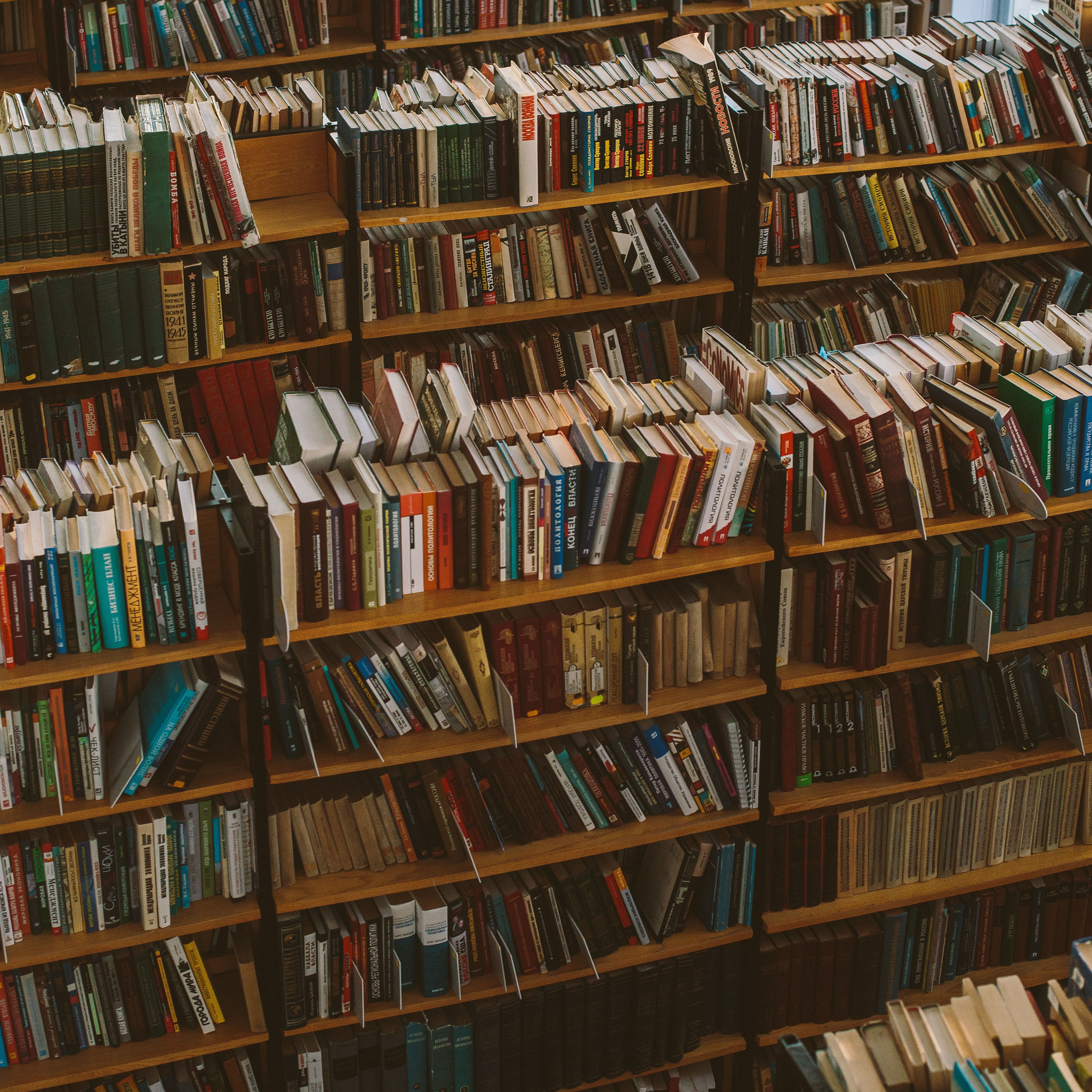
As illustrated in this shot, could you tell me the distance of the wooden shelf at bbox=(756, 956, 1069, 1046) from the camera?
3971 mm

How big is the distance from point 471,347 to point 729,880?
206cm

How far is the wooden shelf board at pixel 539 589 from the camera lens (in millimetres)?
3203

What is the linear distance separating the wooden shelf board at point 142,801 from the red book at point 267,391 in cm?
162

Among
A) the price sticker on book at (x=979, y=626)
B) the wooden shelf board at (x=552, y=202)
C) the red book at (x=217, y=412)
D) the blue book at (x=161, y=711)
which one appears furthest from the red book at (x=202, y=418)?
the price sticker on book at (x=979, y=626)

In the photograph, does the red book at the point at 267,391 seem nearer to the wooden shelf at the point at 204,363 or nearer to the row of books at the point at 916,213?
the wooden shelf at the point at 204,363

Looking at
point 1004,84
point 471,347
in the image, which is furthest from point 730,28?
point 471,347

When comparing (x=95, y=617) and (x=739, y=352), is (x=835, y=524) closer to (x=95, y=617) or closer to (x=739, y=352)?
(x=739, y=352)

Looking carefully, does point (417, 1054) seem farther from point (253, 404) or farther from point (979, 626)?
point (253, 404)

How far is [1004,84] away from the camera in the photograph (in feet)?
17.5

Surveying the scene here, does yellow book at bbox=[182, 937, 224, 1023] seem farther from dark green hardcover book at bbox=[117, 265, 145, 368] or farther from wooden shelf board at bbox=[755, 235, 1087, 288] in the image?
wooden shelf board at bbox=[755, 235, 1087, 288]

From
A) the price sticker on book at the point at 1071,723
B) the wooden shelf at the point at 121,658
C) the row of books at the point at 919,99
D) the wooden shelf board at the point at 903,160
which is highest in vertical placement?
the row of books at the point at 919,99

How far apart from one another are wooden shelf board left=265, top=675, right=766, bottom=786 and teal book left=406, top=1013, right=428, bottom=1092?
41 cm

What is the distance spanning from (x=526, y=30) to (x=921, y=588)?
11.6 feet

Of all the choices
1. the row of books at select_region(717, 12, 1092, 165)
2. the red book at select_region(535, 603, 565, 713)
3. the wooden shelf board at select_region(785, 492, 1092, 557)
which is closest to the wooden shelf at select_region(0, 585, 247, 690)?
the red book at select_region(535, 603, 565, 713)
